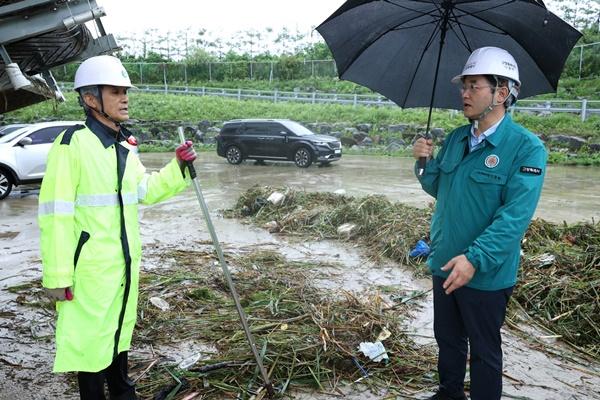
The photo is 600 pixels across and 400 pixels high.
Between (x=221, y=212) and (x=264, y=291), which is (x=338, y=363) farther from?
(x=221, y=212)

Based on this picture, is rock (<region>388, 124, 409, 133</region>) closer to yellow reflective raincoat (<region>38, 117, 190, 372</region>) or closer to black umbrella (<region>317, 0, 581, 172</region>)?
black umbrella (<region>317, 0, 581, 172</region>)

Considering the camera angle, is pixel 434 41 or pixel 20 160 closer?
pixel 434 41

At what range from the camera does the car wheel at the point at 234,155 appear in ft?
54.7

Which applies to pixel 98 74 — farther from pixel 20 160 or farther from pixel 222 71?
pixel 222 71

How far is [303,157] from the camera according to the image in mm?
15453

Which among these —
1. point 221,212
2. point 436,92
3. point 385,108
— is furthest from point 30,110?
point 436,92

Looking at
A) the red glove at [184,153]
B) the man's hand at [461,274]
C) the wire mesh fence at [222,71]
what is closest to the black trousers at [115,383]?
the red glove at [184,153]

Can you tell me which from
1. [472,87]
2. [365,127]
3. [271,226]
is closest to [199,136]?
[365,127]

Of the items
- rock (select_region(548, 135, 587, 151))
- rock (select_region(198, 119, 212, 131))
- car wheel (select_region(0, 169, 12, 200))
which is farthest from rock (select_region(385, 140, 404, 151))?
car wheel (select_region(0, 169, 12, 200))

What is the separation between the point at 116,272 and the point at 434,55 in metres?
2.33

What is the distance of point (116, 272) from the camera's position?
2.38 m

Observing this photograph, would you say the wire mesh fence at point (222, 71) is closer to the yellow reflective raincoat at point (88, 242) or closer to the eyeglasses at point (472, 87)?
the eyeglasses at point (472, 87)

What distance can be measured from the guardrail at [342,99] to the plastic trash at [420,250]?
15561 millimetres

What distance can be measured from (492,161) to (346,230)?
182 inches
